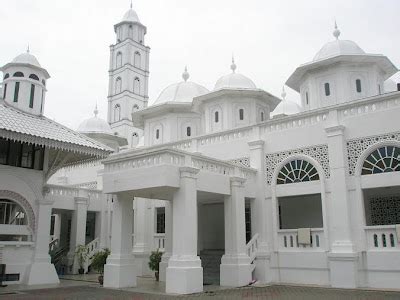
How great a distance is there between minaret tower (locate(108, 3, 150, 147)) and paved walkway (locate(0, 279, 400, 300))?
113ft

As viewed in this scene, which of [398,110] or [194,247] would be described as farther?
[398,110]

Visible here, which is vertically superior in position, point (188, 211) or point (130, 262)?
point (188, 211)

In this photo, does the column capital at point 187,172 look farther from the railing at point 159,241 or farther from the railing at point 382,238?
the railing at point 159,241

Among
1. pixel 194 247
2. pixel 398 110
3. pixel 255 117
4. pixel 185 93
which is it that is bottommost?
pixel 194 247

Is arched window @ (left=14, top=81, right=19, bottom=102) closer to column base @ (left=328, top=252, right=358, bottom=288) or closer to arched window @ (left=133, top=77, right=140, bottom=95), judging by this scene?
column base @ (left=328, top=252, right=358, bottom=288)

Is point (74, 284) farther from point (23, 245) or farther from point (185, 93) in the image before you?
point (185, 93)

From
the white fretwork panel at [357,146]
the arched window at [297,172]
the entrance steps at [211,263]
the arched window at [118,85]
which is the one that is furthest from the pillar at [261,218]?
the arched window at [118,85]

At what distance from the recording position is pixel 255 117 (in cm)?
2097

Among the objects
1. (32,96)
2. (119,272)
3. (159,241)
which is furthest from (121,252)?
(32,96)

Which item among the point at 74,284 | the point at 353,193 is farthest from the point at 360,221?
the point at 74,284

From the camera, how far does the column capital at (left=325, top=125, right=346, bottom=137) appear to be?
47.4 ft

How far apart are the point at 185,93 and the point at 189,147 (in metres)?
5.15

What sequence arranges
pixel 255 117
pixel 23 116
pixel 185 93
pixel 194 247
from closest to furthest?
pixel 194 247 < pixel 23 116 < pixel 255 117 < pixel 185 93

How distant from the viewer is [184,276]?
469 inches
